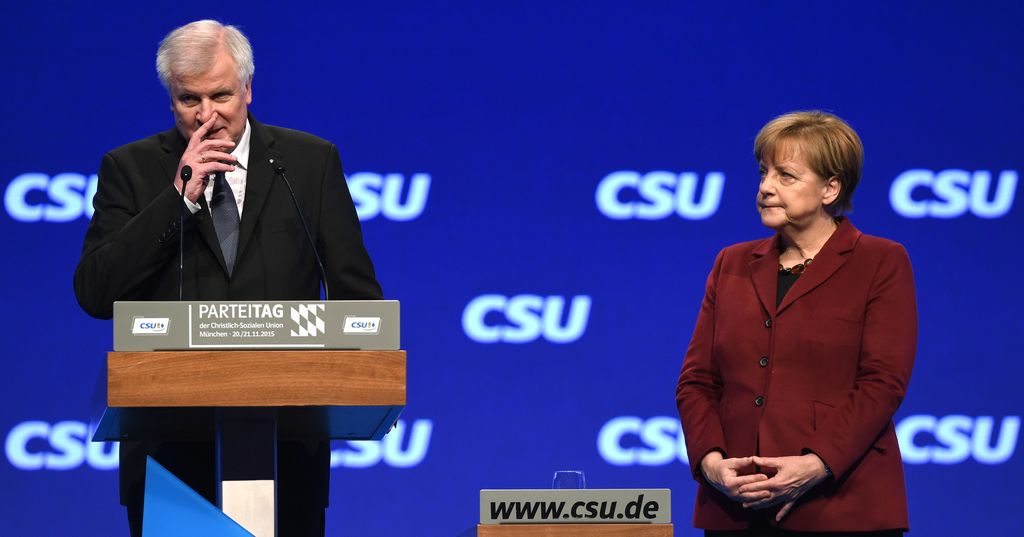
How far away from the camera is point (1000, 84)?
4.31 meters

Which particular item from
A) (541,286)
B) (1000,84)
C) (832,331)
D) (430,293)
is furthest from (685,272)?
(832,331)

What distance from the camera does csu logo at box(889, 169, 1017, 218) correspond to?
4266 millimetres

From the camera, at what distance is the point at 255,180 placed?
266 centimetres

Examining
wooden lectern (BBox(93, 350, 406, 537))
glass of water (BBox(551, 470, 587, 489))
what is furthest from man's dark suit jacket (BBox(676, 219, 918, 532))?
wooden lectern (BBox(93, 350, 406, 537))

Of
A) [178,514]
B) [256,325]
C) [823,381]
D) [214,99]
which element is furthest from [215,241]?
[823,381]

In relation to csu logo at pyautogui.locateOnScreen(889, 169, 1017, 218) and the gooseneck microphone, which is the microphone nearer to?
the gooseneck microphone

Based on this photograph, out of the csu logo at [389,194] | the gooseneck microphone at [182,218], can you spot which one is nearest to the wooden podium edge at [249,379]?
the gooseneck microphone at [182,218]

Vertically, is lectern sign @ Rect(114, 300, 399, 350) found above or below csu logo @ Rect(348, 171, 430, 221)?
below

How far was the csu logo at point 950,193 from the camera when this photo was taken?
4266 millimetres

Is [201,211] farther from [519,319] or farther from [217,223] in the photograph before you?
[519,319]

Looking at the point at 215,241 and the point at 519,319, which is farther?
the point at 519,319

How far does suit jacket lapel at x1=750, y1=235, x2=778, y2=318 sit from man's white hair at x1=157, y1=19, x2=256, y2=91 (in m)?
1.09

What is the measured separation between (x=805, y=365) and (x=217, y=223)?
1.16 metres

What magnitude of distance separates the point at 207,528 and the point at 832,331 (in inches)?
49.0
